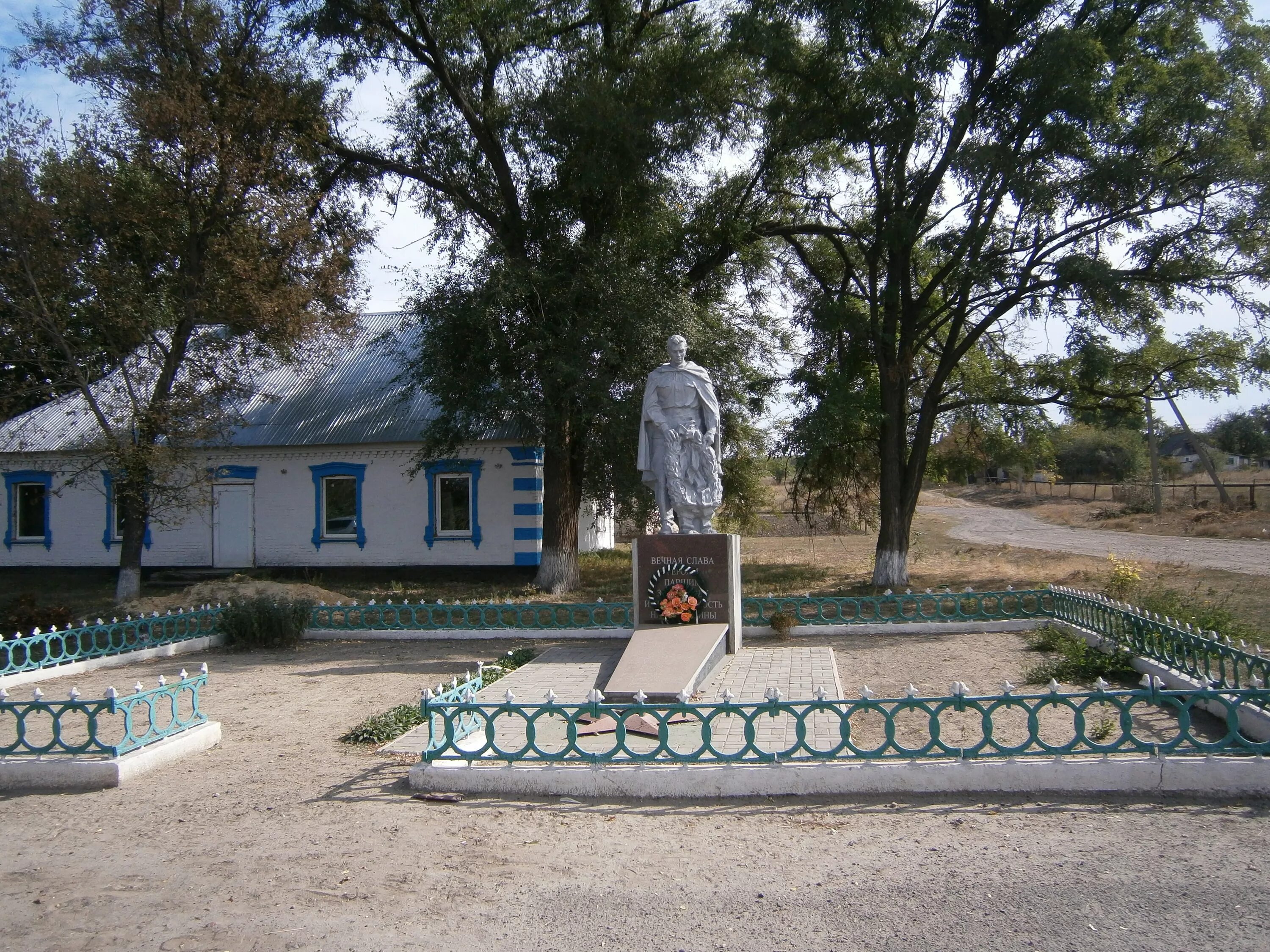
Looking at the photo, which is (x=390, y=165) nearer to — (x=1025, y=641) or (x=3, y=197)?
(x=3, y=197)

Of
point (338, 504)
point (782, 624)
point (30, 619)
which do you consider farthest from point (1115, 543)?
point (30, 619)

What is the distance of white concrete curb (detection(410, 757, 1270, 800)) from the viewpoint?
16.5 feet

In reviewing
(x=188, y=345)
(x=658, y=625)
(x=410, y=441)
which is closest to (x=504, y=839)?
(x=658, y=625)

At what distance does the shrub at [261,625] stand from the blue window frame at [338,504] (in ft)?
25.7

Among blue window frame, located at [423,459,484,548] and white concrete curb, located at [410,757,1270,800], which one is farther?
blue window frame, located at [423,459,484,548]

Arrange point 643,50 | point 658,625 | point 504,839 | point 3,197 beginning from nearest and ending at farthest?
1. point 504,839
2. point 658,625
3. point 3,197
4. point 643,50

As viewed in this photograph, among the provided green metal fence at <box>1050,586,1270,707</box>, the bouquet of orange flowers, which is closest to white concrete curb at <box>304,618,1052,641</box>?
green metal fence at <box>1050,586,1270,707</box>

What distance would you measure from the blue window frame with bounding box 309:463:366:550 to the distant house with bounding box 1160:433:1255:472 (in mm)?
44365

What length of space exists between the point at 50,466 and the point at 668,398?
53.2 feet

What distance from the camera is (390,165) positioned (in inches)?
647

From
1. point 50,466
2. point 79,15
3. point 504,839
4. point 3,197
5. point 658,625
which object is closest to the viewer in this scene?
point 504,839

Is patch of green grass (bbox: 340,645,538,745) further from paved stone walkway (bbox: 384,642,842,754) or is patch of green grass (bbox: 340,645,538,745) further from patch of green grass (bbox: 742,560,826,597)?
patch of green grass (bbox: 742,560,826,597)

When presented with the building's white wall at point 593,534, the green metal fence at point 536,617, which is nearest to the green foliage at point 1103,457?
the building's white wall at point 593,534

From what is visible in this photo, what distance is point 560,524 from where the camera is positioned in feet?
53.8
